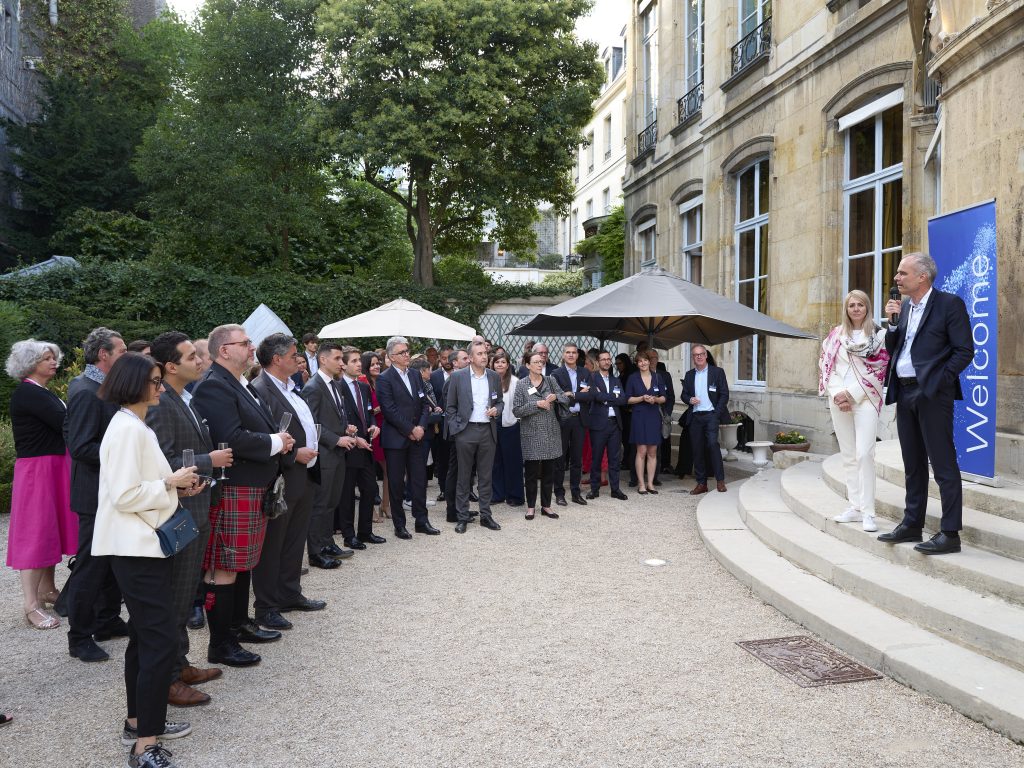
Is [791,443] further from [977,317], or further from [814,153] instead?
[977,317]

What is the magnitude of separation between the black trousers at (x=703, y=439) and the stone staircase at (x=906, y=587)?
2.53 m

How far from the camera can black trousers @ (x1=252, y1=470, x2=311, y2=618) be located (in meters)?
4.91

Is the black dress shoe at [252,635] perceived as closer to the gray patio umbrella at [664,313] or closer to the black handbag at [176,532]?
the black handbag at [176,532]

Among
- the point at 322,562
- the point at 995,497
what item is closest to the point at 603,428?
the point at 322,562

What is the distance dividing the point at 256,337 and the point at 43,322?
5.78m

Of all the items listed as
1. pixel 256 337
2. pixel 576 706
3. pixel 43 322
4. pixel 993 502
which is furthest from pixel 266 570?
pixel 43 322

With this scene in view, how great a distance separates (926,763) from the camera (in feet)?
10.7

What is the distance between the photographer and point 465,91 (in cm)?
1802

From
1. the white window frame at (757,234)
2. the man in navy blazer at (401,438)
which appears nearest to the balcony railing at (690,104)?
the white window frame at (757,234)

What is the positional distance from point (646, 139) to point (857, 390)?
537 inches

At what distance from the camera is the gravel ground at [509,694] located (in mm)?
3371

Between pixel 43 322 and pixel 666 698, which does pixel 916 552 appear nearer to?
pixel 666 698

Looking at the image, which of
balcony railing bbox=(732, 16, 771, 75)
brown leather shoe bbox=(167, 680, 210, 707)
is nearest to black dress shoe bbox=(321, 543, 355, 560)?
brown leather shoe bbox=(167, 680, 210, 707)

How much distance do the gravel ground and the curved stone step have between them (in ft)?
4.45
